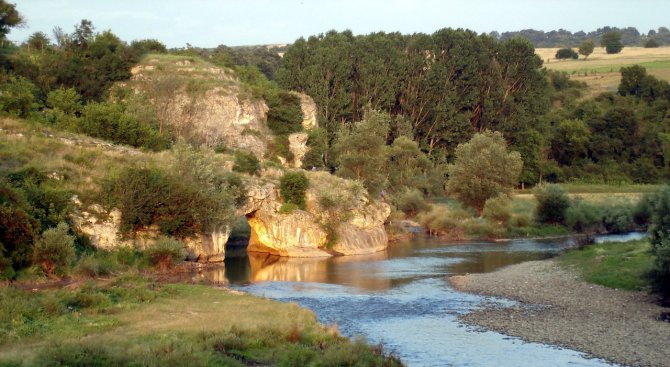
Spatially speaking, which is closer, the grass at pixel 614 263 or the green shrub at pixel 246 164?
the grass at pixel 614 263

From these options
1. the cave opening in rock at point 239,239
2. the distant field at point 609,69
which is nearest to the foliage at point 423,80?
the distant field at point 609,69

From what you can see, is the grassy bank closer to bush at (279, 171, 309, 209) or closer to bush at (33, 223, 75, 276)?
bush at (33, 223, 75, 276)

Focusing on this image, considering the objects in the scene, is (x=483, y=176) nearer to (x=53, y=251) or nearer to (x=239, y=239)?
(x=239, y=239)

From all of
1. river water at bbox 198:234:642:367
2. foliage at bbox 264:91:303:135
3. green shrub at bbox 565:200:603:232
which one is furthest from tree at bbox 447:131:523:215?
foliage at bbox 264:91:303:135

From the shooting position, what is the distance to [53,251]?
40875 millimetres

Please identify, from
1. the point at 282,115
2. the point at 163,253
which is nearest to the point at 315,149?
the point at 282,115

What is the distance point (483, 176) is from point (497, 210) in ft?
21.7

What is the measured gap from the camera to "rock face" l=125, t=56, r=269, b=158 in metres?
90.9

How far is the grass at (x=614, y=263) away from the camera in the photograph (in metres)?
42.0

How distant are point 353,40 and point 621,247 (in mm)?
71872

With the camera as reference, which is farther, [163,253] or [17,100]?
[17,100]

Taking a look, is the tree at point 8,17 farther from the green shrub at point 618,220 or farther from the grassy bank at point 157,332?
the green shrub at point 618,220

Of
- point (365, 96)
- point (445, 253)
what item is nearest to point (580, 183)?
point (365, 96)

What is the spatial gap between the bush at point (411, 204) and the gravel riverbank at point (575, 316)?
117ft
